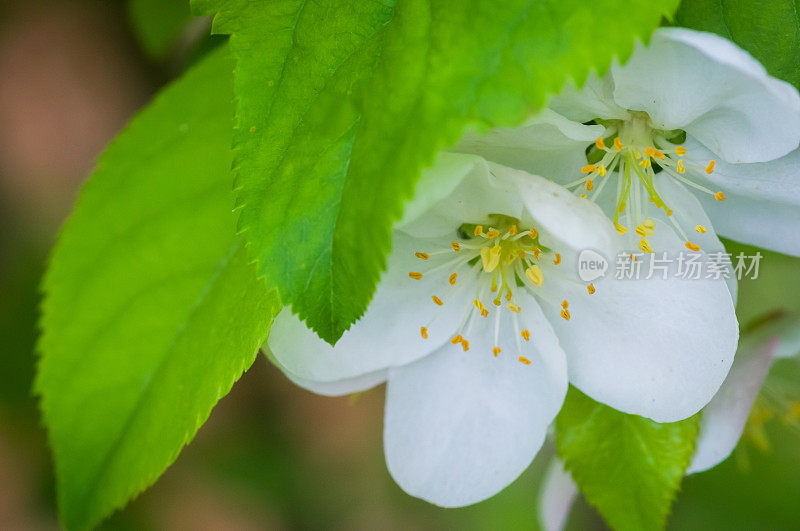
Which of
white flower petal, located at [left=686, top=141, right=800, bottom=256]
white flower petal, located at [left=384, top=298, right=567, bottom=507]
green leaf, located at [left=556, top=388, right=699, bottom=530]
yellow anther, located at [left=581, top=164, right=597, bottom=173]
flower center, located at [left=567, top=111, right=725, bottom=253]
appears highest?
yellow anther, located at [left=581, top=164, right=597, bottom=173]

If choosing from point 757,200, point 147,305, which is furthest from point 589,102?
point 147,305

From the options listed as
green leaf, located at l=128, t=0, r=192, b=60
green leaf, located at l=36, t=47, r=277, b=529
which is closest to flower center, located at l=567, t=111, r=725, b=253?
green leaf, located at l=36, t=47, r=277, b=529

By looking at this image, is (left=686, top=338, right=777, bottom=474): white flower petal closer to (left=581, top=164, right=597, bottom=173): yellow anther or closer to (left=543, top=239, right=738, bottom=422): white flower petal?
(left=543, top=239, right=738, bottom=422): white flower petal

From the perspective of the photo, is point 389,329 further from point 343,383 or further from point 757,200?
point 757,200

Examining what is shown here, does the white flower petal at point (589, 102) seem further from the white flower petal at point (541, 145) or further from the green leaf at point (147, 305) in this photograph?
the green leaf at point (147, 305)

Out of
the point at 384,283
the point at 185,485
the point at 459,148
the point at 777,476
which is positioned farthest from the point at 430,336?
the point at 185,485
